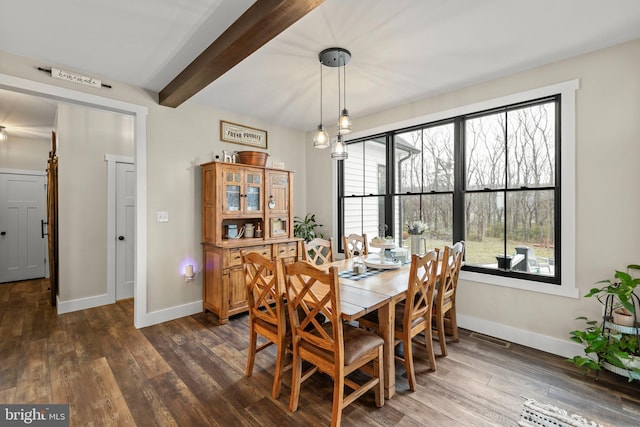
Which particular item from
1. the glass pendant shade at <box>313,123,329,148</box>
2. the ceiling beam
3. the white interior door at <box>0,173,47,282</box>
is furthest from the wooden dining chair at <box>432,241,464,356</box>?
the white interior door at <box>0,173,47,282</box>

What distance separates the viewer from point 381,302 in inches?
76.0

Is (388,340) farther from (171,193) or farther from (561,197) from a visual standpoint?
(171,193)

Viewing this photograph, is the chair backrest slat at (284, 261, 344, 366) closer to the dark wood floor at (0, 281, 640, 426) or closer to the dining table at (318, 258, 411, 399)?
the dining table at (318, 258, 411, 399)

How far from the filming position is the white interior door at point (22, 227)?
17.0 ft

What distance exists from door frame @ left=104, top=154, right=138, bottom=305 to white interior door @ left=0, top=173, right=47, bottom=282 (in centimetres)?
270

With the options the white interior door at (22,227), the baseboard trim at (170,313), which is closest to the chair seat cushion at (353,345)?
the baseboard trim at (170,313)

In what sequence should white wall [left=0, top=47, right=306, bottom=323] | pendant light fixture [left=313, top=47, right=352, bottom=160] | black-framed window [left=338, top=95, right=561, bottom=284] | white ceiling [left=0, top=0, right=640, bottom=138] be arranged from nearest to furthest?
white ceiling [left=0, top=0, right=640, bottom=138]
pendant light fixture [left=313, top=47, right=352, bottom=160]
black-framed window [left=338, top=95, right=561, bottom=284]
white wall [left=0, top=47, right=306, bottom=323]

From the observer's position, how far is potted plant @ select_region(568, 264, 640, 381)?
2156 millimetres

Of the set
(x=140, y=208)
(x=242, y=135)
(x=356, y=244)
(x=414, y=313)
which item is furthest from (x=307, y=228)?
(x=414, y=313)

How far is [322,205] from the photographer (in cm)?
491

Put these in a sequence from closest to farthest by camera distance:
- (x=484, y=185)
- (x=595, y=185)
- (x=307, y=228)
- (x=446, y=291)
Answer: (x=595, y=185)
(x=446, y=291)
(x=484, y=185)
(x=307, y=228)

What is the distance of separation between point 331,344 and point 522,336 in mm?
2327

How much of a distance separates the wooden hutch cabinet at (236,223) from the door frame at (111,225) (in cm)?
145

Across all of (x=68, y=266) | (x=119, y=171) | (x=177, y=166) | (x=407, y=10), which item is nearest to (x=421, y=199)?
(x=407, y=10)
